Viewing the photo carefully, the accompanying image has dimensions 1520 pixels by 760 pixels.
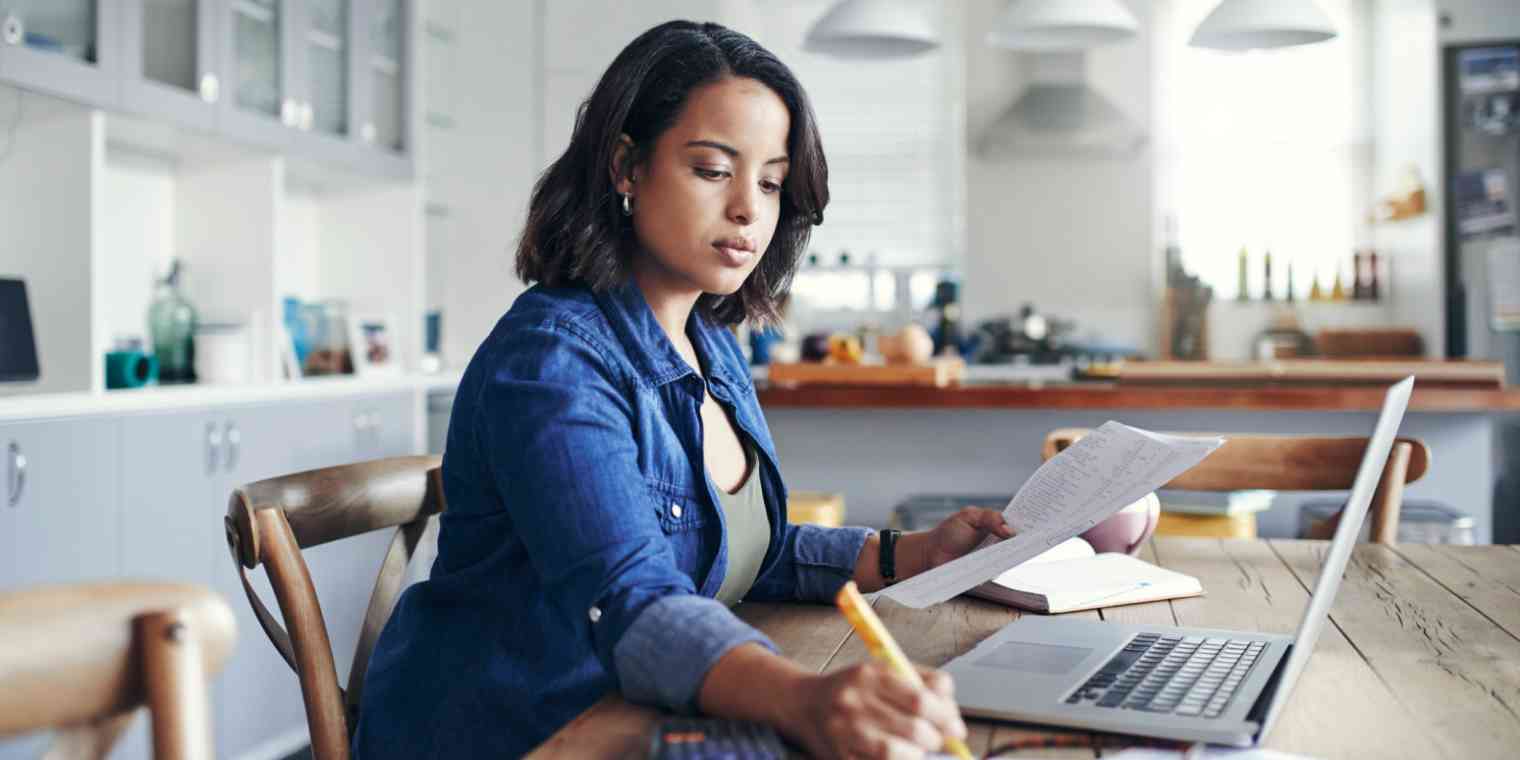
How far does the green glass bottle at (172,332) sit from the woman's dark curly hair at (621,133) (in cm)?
212

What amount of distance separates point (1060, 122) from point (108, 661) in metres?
5.66

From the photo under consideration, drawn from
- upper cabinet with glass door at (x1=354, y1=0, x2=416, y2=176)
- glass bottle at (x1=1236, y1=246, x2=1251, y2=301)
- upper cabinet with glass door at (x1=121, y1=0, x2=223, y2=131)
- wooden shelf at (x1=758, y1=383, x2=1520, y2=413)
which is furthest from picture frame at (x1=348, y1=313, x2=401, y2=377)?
glass bottle at (x1=1236, y1=246, x2=1251, y2=301)

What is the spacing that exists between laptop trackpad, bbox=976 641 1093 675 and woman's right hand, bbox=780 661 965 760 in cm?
24

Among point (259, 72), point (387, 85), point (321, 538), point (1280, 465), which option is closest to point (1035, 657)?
point (321, 538)

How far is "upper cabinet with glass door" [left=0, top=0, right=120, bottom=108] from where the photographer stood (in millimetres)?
2346

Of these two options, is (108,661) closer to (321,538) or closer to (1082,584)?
(321,538)

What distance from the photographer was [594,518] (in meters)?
0.94

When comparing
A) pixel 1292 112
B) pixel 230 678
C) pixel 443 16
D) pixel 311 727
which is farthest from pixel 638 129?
pixel 1292 112

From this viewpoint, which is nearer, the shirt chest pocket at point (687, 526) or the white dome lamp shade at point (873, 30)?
the shirt chest pocket at point (687, 526)

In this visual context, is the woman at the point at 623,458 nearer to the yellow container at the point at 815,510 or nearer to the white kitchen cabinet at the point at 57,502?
the yellow container at the point at 815,510

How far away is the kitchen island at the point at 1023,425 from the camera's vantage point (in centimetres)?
294

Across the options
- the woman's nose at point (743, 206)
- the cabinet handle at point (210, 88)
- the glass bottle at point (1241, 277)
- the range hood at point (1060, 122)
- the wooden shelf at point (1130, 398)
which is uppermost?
the range hood at point (1060, 122)

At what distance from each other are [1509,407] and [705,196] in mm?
2393

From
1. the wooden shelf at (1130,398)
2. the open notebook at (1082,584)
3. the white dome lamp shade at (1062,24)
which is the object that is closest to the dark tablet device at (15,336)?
the wooden shelf at (1130,398)
